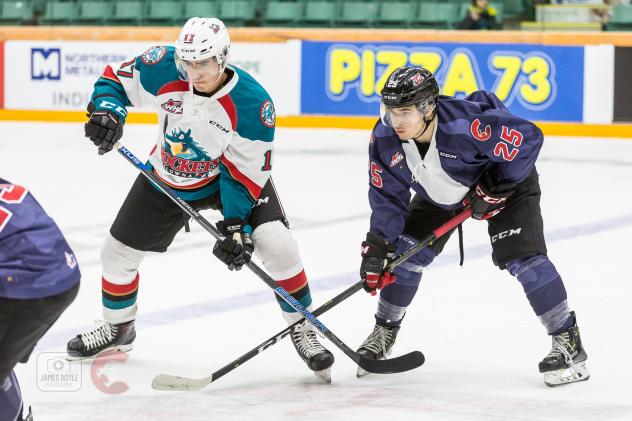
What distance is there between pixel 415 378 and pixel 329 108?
6544 millimetres

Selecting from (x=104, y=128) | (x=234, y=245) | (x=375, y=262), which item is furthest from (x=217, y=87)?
(x=375, y=262)

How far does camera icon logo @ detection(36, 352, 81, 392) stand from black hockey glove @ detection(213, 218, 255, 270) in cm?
56

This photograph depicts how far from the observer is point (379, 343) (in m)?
3.54

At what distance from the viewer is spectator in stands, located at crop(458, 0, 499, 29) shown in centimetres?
955

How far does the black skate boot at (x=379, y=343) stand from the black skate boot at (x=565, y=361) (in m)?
0.52

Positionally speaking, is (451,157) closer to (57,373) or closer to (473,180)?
(473,180)

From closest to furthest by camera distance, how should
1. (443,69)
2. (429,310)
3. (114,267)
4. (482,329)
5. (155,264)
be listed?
(114,267) → (482,329) → (429,310) → (155,264) → (443,69)

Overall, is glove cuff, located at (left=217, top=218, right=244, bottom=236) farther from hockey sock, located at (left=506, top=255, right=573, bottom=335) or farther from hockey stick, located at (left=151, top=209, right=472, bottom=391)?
hockey sock, located at (left=506, top=255, right=573, bottom=335)

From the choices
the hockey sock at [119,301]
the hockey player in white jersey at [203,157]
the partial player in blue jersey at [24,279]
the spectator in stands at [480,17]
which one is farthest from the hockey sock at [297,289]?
the spectator in stands at [480,17]

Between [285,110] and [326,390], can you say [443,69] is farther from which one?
[326,390]

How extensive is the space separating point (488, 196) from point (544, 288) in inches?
12.2

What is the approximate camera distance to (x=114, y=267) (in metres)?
3.51

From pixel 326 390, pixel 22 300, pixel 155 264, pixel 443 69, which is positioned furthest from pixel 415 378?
pixel 443 69

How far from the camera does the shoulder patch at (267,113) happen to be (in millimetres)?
3273
